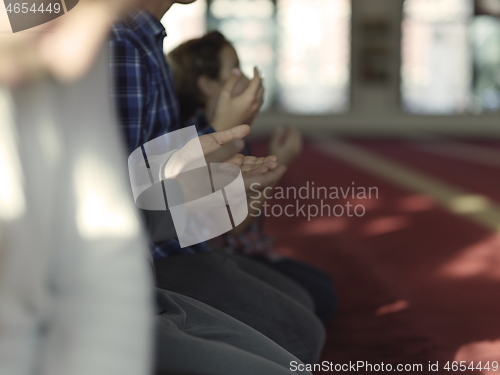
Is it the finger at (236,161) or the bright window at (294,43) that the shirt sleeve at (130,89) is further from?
the bright window at (294,43)

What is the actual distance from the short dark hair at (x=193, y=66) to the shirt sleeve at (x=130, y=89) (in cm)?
28

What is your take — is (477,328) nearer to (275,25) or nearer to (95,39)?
(95,39)

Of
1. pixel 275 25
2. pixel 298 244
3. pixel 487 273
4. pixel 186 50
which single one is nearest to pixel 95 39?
pixel 186 50

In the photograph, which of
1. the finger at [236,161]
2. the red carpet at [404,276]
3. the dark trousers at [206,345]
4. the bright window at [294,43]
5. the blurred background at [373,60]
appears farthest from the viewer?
the blurred background at [373,60]

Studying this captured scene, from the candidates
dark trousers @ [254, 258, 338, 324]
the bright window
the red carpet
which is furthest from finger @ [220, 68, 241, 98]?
the bright window

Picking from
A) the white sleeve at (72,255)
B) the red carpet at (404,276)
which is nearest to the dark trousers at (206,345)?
the white sleeve at (72,255)

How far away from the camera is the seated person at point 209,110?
115cm

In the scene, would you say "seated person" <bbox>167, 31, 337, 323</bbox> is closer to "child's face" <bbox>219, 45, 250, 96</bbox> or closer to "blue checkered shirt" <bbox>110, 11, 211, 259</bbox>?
"child's face" <bbox>219, 45, 250, 96</bbox>

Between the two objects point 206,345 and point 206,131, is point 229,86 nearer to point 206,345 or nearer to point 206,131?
point 206,131

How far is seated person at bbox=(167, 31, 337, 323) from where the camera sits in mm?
1150

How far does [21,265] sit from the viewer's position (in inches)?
15.8

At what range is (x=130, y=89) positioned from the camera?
79cm

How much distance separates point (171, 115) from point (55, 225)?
517 mm

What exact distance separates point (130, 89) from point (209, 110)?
0.23 metres
